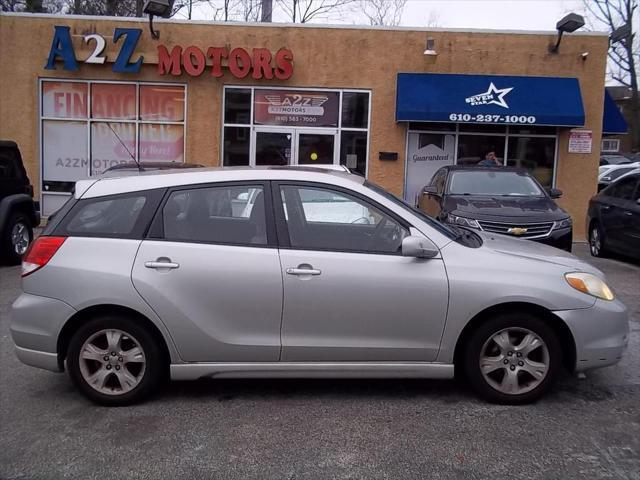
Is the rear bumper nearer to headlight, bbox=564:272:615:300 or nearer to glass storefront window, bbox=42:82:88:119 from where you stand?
headlight, bbox=564:272:615:300

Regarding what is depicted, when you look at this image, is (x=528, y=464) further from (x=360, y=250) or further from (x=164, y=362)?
(x=164, y=362)

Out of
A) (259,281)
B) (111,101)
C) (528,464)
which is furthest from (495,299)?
(111,101)

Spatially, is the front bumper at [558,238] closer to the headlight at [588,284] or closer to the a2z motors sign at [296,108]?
the headlight at [588,284]

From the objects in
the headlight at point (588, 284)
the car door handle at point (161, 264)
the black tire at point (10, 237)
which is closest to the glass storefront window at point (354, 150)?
the black tire at point (10, 237)

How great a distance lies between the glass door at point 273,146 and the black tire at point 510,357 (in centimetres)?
1040

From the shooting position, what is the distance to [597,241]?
1170 cm

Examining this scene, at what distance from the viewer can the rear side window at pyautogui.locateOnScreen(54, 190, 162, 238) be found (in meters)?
4.57

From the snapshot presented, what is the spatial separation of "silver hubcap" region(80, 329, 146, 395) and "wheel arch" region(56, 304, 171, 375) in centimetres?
13

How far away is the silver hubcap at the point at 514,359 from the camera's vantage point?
14.8ft

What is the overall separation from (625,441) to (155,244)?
325 cm

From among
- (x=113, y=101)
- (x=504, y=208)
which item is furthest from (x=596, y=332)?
(x=113, y=101)

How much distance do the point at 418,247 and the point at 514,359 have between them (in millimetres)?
1035

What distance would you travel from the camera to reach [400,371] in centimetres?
452

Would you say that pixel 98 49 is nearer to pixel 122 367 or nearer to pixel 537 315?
pixel 122 367
